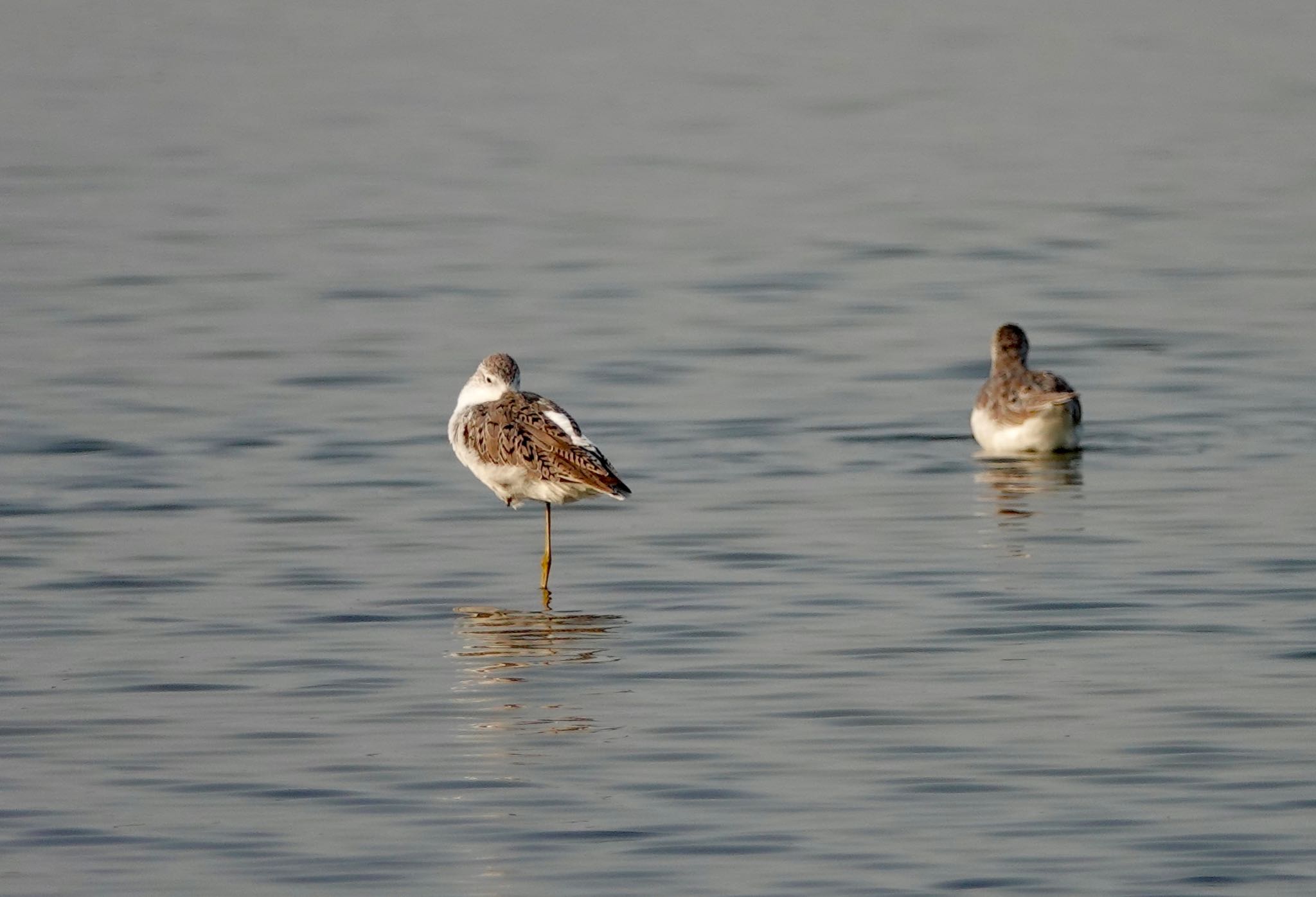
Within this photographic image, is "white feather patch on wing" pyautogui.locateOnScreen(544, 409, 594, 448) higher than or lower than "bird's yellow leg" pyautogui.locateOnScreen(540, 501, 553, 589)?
higher

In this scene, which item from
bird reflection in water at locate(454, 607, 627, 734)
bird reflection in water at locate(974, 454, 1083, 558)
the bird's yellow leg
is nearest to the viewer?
bird reflection in water at locate(454, 607, 627, 734)

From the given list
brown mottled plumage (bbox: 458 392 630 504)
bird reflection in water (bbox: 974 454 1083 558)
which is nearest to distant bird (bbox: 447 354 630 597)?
brown mottled plumage (bbox: 458 392 630 504)

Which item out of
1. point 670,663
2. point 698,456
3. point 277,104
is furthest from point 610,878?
point 277,104

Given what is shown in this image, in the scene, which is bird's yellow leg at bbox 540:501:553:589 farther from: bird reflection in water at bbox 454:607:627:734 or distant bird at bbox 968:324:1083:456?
distant bird at bbox 968:324:1083:456

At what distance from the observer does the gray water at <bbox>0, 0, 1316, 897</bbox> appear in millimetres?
8945

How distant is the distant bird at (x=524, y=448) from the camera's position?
12914 mm

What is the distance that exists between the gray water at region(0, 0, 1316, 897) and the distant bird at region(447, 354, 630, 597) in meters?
0.39

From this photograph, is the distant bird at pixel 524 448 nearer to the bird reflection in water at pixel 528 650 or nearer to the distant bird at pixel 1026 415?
the bird reflection in water at pixel 528 650

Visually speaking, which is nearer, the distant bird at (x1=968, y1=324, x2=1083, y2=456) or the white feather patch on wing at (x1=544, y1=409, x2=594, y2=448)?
the white feather patch on wing at (x1=544, y1=409, x2=594, y2=448)

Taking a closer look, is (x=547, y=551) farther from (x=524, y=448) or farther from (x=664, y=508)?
(x=664, y=508)

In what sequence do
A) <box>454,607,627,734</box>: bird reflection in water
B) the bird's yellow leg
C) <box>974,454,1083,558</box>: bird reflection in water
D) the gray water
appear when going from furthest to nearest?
<box>974,454,1083,558</box>: bird reflection in water
the bird's yellow leg
<box>454,607,627,734</box>: bird reflection in water
the gray water

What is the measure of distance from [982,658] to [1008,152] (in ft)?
66.7

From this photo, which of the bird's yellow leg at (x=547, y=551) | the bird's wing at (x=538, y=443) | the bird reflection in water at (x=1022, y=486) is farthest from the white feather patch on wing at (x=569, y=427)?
the bird reflection in water at (x=1022, y=486)

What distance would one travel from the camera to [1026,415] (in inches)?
635
